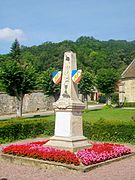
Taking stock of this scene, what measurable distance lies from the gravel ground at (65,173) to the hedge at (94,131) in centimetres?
598

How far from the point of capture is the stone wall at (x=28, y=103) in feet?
128

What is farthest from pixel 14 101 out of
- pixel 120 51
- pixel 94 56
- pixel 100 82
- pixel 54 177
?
pixel 120 51

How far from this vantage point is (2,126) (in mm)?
16500

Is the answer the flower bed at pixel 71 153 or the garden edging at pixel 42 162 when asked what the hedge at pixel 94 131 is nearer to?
the flower bed at pixel 71 153

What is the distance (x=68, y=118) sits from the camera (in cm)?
1133

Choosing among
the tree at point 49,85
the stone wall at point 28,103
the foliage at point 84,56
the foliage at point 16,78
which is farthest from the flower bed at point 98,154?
the foliage at point 84,56

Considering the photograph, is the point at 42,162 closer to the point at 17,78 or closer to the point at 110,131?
the point at 110,131

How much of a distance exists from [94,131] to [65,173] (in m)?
8.48

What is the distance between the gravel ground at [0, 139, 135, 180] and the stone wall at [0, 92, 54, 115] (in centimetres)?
2944

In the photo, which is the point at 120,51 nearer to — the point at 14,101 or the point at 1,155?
the point at 14,101

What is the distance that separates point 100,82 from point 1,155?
Result: 3813 cm

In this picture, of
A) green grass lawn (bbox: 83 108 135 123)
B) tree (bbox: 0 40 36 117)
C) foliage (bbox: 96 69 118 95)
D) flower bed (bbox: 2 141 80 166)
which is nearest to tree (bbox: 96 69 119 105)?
foliage (bbox: 96 69 118 95)

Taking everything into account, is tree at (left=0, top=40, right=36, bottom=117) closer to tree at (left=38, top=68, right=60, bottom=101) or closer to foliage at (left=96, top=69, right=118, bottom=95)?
tree at (left=38, top=68, right=60, bottom=101)

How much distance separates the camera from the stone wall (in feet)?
128
